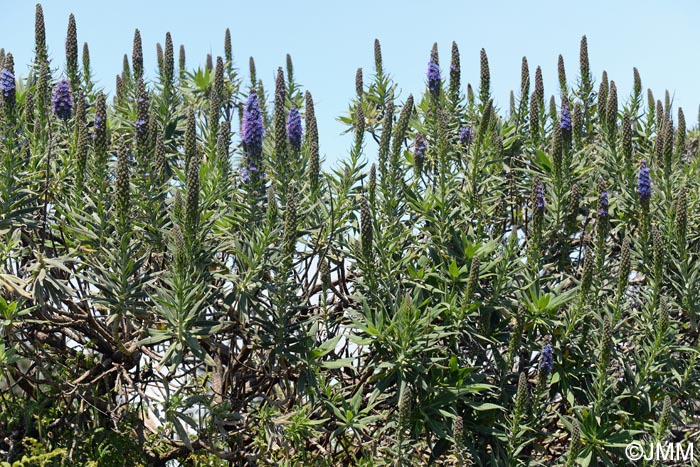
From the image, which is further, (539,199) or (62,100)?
(62,100)

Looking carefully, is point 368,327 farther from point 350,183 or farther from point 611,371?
point 611,371

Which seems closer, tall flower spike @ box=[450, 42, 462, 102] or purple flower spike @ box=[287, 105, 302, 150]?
purple flower spike @ box=[287, 105, 302, 150]

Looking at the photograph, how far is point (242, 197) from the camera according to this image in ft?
21.5

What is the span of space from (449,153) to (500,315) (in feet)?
4.76

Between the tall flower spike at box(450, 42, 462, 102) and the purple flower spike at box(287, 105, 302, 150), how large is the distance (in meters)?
1.72

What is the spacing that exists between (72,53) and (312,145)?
2.43m

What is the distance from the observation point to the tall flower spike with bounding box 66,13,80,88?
7.11 m

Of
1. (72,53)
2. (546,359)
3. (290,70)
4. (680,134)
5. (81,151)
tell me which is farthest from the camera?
(290,70)

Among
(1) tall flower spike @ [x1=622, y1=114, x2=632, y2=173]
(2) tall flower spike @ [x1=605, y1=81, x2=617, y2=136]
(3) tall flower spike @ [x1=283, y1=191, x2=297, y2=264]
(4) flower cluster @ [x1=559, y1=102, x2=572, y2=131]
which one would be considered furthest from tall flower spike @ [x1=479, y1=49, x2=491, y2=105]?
(3) tall flower spike @ [x1=283, y1=191, x2=297, y2=264]

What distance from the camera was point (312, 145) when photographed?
6.20 meters

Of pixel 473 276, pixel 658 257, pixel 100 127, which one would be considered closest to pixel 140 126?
pixel 100 127

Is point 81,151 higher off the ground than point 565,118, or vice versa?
point 565,118

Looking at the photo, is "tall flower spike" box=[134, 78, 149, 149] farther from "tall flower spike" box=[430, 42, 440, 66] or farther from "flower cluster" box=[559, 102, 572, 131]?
"flower cluster" box=[559, 102, 572, 131]

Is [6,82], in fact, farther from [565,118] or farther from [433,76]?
[565,118]
